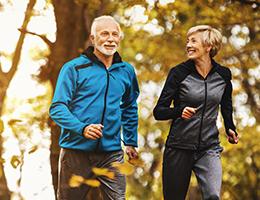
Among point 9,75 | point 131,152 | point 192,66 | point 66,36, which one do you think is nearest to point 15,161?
point 131,152

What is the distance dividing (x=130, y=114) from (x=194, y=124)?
589 millimetres

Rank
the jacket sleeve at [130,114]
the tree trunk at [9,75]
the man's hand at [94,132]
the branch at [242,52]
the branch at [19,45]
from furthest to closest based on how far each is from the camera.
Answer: the branch at [242,52], the branch at [19,45], the tree trunk at [9,75], the jacket sleeve at [130,114], the man's hand at [94,132]

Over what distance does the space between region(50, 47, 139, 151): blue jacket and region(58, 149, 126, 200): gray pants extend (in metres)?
0.07

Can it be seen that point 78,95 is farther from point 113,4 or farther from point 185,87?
point 113,4

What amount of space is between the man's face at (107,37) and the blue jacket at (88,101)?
0.35ft

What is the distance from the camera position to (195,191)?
18.4 m

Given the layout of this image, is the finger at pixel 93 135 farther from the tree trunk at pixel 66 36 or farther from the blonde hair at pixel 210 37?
the tree trunk at pixel 66 36

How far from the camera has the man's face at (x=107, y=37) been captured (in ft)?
21.4

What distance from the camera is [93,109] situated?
252 inches

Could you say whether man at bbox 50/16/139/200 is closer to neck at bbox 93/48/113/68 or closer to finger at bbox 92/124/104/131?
neck at bbox 93/48/113/68

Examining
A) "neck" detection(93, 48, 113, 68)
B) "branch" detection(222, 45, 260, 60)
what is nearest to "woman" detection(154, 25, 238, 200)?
"neck" detection(93, 48, 113, 68)

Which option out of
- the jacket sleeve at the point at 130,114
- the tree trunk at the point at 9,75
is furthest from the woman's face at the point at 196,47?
the tree trunk at the point at 9,75

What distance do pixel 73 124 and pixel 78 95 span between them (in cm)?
32

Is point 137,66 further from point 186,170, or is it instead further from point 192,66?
point 186,170
